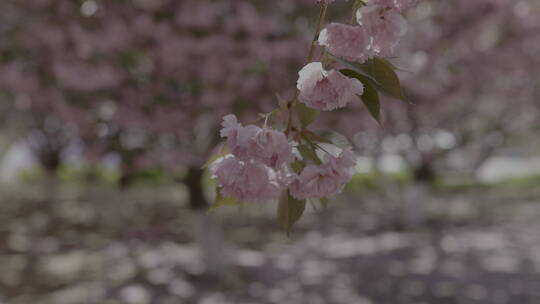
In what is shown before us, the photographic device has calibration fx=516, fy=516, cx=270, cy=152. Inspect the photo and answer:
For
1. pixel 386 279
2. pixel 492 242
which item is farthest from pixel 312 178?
pixel 492 242

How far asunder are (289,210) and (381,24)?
52 cm

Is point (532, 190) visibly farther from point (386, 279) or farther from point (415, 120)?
point (386, 279)

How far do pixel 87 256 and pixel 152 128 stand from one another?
13.9 feet

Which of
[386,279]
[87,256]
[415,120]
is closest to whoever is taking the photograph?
[386,279]

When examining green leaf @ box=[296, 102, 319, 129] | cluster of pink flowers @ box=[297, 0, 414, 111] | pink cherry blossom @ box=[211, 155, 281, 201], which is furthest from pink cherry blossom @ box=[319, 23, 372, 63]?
pink cherry blossom @ box=[211, 155, 281, 201]

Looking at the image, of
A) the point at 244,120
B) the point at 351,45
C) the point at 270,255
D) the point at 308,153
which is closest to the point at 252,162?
the point at 308,153

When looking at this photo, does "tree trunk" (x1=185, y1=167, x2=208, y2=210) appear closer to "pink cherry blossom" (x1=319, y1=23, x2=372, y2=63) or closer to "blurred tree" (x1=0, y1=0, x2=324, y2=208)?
"blurred tree" (x1=0, y1=0, x2=324, y2=208)

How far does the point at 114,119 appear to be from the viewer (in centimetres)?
627

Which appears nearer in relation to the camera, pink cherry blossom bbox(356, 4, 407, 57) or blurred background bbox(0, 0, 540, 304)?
pink cherry blossom bbox(356, 4, 407, 57)

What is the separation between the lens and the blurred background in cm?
561

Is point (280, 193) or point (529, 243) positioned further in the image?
point (529, 243)

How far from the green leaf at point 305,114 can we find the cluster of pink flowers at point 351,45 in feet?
0.33

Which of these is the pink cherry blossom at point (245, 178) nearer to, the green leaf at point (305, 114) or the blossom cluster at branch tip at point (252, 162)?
the blossom cluster at branch tip at point (252, 162)

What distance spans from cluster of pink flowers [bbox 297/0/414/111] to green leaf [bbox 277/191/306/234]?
27 cm
